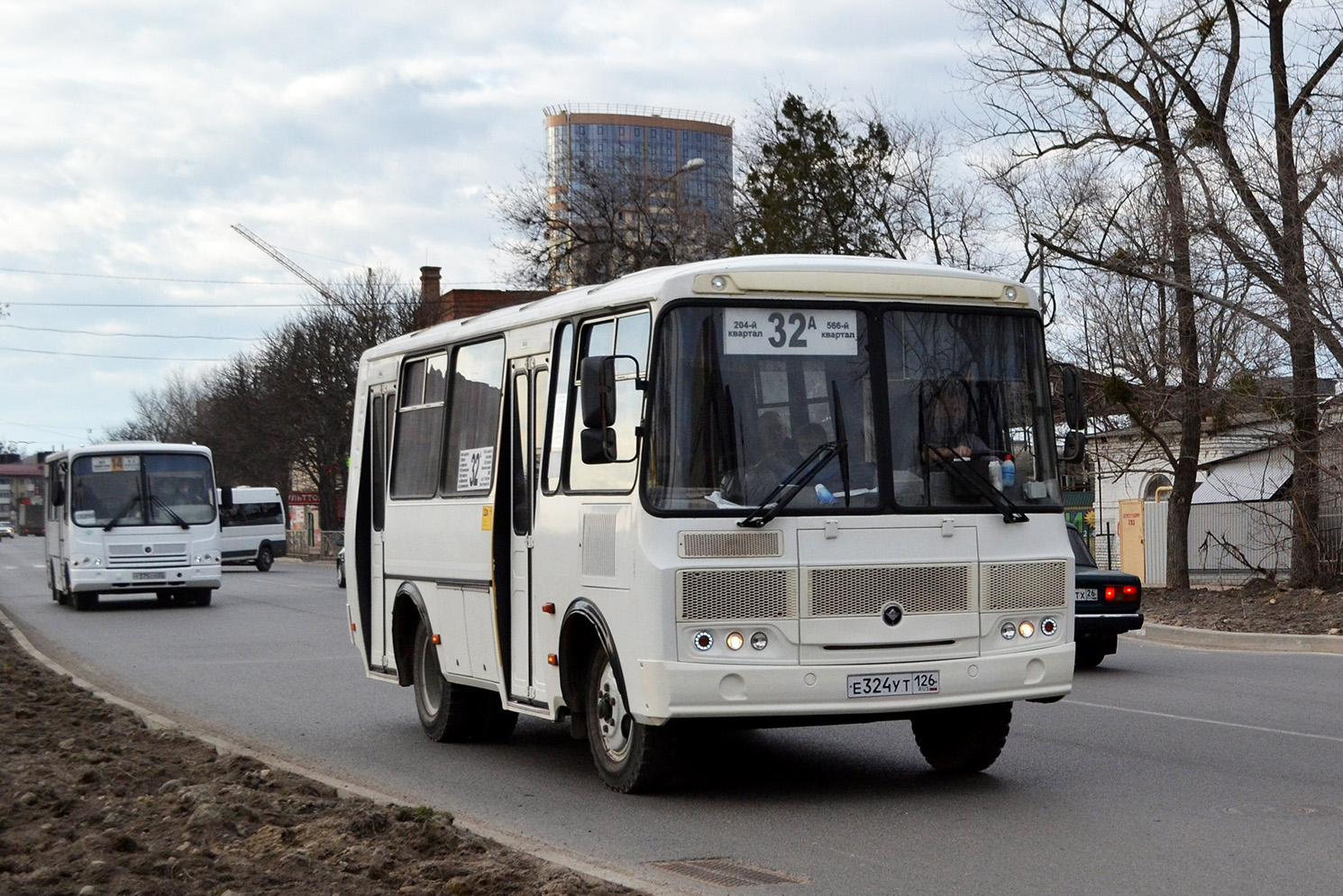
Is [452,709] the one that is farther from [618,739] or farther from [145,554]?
[145,554]

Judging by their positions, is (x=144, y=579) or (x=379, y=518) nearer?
(x=379, y=518)

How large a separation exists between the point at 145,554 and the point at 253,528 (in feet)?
81.1

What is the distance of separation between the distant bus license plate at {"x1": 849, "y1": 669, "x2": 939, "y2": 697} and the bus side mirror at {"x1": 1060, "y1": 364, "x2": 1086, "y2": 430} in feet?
5.36

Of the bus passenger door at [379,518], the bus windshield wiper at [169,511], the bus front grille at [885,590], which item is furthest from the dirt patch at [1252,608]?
the bus windshield wiper at [169,511]

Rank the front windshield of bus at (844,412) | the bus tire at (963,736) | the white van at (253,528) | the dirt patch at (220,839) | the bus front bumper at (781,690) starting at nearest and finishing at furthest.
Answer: the dirt patch at (220,839) < the bus front bumper at (781,690) < the front windshield of bus at (844,412) < the bus tire at (963,736) < the white van at (253,528)

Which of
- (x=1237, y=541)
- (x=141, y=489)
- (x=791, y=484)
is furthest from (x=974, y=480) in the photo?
(x=1237, y=541)

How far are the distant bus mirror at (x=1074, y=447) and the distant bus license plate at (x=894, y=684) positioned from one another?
5.00 feet

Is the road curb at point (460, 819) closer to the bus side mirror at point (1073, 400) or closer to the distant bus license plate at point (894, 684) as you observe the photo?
the distant bus license plate at point (894, 684)

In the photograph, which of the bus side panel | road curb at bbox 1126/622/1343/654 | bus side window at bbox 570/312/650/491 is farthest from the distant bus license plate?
road curb at bbox 1126/622/1343/654

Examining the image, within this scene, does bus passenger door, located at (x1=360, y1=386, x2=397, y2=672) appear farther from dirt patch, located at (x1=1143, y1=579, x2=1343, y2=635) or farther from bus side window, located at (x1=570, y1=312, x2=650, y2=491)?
dirt patch, located at (x1=1143, y1=579, x2=1343, y2=635)

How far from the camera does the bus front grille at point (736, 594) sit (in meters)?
8.73

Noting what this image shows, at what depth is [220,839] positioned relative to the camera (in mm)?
7156

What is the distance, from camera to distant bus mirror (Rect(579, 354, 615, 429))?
8875 mm

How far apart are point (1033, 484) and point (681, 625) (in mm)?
2192
